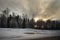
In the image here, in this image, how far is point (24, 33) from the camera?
2215 millimetres

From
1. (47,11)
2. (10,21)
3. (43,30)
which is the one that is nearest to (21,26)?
(10,21)

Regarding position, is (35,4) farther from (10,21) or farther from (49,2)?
(10,21)

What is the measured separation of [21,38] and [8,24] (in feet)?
1.06

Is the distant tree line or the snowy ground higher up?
the distant tree line

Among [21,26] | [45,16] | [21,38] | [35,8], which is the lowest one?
[21,38]

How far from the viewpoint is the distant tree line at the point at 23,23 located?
2170 millimetres

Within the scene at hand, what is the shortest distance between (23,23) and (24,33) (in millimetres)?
176

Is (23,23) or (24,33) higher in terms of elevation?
(23,23)

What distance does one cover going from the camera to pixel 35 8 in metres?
2.36

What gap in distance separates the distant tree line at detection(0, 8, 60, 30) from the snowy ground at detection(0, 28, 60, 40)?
0.07 meters

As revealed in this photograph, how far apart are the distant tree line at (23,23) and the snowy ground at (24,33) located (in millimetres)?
71

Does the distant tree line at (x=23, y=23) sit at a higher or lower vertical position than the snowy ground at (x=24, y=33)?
higher

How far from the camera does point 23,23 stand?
2254 mm

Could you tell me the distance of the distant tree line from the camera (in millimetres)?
2170
